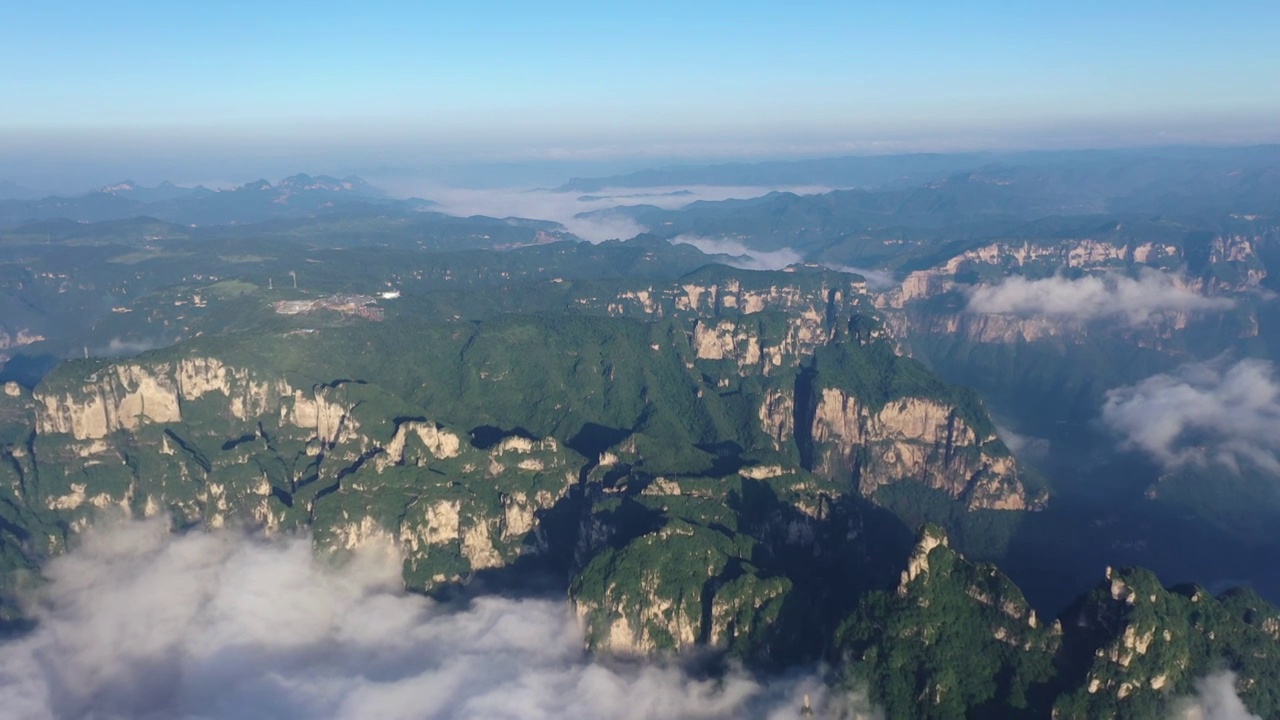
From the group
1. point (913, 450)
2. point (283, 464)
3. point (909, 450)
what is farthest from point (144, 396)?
point (913, 450)

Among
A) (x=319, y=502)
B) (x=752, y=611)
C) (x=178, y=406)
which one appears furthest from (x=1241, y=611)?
(x=178, y=406)

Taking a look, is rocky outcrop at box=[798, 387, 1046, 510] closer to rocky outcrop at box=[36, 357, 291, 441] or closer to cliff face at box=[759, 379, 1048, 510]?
cliff face at box=[759, 379, 1048, 510]

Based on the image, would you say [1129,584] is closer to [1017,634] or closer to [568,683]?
[1017,634]

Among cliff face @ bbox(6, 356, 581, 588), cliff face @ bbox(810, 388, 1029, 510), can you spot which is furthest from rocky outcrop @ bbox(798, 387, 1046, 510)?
cliff face @ bbox(6, 356, 581, 588)

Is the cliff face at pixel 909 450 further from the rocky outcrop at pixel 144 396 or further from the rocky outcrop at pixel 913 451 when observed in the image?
the rocky outcrop at pixel 144 396

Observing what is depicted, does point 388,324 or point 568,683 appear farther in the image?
point 388,324

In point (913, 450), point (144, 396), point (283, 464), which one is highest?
point (144, 396)

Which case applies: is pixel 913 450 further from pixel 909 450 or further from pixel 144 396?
pixel 144 396

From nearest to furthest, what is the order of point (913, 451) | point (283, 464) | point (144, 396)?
point (283, 464), point (144, 396), point (913, 451)

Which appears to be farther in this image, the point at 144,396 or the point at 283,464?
the point at 144,396

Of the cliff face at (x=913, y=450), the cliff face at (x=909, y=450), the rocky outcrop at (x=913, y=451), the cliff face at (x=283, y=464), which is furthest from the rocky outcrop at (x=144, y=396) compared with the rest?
the rocky outcrop at (x=913, y=451)

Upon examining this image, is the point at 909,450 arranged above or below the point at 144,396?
below
